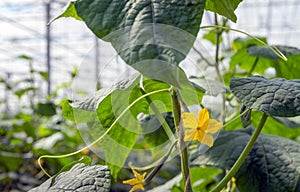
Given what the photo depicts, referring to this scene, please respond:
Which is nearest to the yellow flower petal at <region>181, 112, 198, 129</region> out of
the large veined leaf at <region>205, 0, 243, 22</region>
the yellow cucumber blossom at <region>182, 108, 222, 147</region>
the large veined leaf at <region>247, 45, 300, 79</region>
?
Answer: the yellow cucumber blossom at <region>182, 108, 222, 147</region>

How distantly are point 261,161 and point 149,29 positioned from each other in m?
0.40

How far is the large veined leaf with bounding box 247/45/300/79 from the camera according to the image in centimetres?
93

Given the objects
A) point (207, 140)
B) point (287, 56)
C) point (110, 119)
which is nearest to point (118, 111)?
point (110, 119)

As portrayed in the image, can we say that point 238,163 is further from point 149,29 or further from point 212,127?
point 149,29

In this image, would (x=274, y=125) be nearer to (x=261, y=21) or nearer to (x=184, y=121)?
(x=184, y=121)

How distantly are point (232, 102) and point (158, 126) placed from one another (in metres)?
0.55

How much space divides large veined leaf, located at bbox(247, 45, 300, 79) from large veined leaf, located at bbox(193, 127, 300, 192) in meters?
0.20

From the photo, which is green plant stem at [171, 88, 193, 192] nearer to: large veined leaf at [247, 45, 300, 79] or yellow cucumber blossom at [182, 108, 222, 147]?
yellow cucumber blossom at [182, 108, 222, 147]

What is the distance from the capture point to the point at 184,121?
1.62 feet

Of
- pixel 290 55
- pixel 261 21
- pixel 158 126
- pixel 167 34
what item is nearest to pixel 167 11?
pixel 167 34

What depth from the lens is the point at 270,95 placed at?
0.50 m

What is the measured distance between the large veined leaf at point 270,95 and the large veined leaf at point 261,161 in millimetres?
190

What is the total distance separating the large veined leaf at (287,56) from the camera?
930 mm

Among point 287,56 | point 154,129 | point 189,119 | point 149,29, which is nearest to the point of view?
point 149,29
